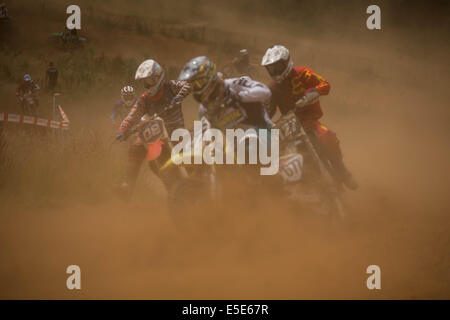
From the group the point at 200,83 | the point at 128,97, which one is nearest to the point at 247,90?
the point at 200,83

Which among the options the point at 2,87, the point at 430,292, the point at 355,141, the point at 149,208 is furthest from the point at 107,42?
the point at 430,292

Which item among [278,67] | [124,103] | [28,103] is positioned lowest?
[278,67]

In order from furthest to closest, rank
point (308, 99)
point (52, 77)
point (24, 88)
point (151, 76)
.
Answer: point (52, 77) → point (24, 88) → point (151, 76) → point (308, 99)

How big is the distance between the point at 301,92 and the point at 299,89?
54 millimetres

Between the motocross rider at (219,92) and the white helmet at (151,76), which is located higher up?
the white helmet at (151,76)

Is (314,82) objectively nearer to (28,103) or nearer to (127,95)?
(127,95)

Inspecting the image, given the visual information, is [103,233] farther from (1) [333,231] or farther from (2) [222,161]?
(1) [333,231]

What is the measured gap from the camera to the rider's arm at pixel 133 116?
257 inches

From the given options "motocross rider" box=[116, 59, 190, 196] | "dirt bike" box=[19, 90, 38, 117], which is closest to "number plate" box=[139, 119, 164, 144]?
"motocross rider" box=[116, 59, 190, 196]

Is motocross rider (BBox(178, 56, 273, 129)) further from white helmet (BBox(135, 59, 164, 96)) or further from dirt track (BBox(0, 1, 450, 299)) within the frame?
white helmet (BBox(135, 59, 164, 96))

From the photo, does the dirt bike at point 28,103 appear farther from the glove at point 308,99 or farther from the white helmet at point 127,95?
the glove at point 308,99

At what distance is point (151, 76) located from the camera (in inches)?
262

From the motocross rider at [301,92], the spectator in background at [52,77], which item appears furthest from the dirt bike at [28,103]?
the motocross rider at [301,92]

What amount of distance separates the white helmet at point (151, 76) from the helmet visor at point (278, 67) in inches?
69.5
